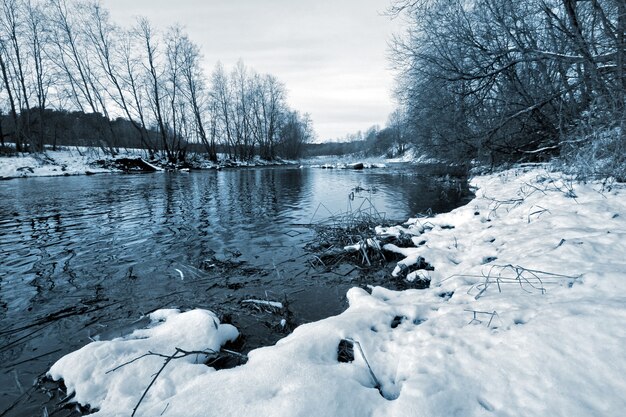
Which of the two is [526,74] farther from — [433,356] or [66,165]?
[66,165]

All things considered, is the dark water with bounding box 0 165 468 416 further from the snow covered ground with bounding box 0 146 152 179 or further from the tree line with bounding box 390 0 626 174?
the snow covered ground with bounding box 0 146 152 179

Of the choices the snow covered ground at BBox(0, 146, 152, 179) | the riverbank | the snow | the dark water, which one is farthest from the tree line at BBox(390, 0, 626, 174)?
the snow covered ground at BBox(0, 146, 152, 179)

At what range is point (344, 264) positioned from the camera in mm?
4668

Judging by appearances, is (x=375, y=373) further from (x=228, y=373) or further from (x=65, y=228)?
(x=65, y=228)

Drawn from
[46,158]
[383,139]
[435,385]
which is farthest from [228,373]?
[383,139]

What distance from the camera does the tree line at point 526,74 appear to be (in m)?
5.99

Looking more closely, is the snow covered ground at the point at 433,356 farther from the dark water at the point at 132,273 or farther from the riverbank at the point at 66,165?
the riverbank at the point at 66,165

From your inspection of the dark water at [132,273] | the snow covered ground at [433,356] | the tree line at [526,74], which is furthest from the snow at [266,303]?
the tree line at [526,74]

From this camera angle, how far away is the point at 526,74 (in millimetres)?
11305

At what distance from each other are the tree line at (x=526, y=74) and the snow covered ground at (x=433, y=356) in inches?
178

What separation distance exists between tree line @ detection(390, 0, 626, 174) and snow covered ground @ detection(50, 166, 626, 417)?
14.8 ft

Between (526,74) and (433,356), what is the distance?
13.5 metres

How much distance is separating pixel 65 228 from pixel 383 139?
253ft

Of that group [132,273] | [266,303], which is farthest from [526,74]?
[132,273]
